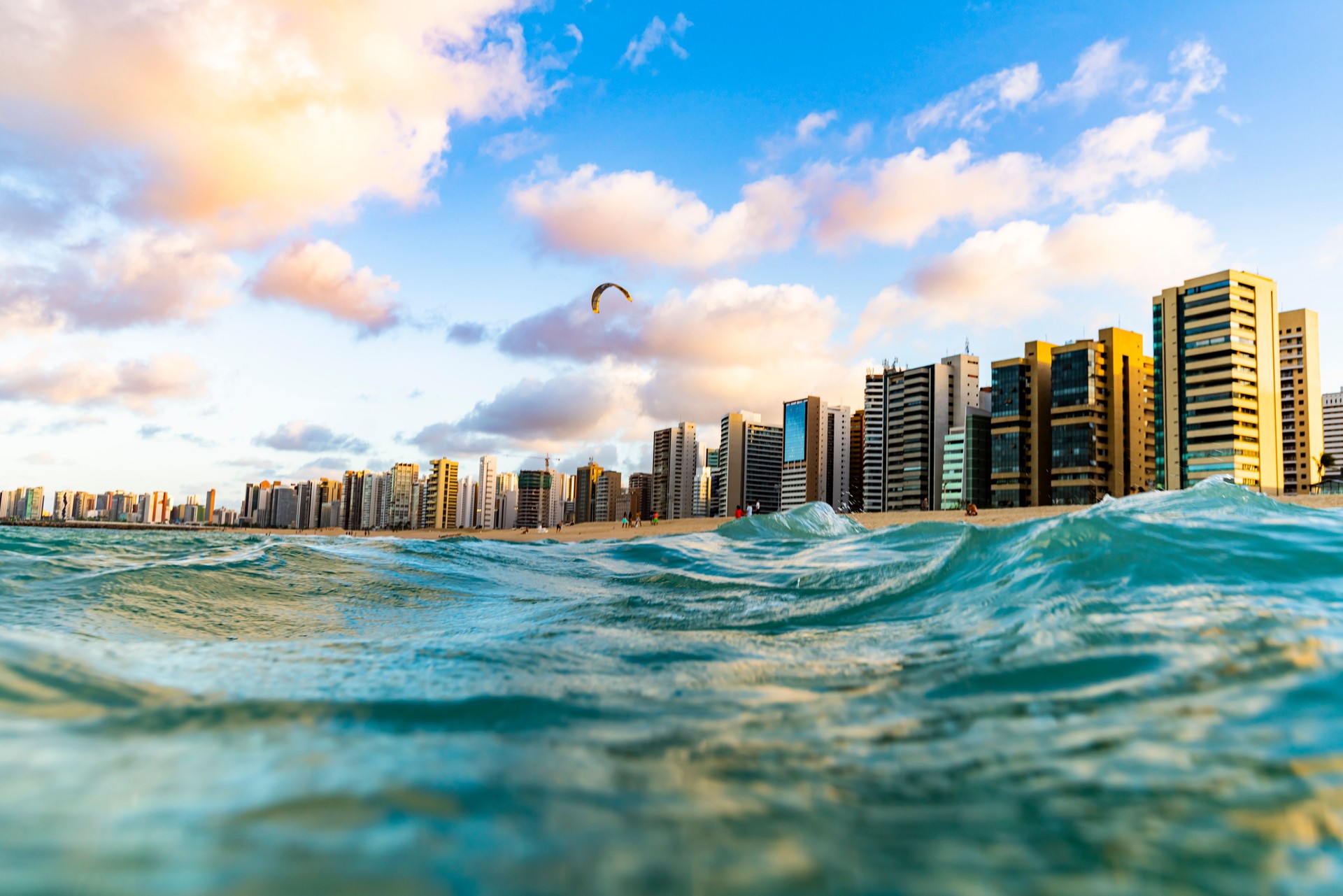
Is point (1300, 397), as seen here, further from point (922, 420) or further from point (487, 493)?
point (487, 493)

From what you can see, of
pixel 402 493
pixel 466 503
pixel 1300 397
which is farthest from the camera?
pixel 466 503

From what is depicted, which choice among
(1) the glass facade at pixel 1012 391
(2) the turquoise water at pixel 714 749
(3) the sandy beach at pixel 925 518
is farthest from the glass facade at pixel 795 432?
(2) the turquoise water at pixel 714 749

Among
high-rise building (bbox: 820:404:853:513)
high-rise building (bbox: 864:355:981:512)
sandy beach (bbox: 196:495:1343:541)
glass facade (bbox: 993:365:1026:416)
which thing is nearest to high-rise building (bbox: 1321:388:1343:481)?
high-rise building (bbox: 820:404:853:513)

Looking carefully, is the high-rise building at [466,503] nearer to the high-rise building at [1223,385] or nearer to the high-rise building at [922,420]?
the high-rise building at [922,420]

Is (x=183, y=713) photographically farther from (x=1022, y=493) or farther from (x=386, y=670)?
(x=1022, y=493)

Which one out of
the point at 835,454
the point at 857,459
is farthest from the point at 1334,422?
the point at 835,454
